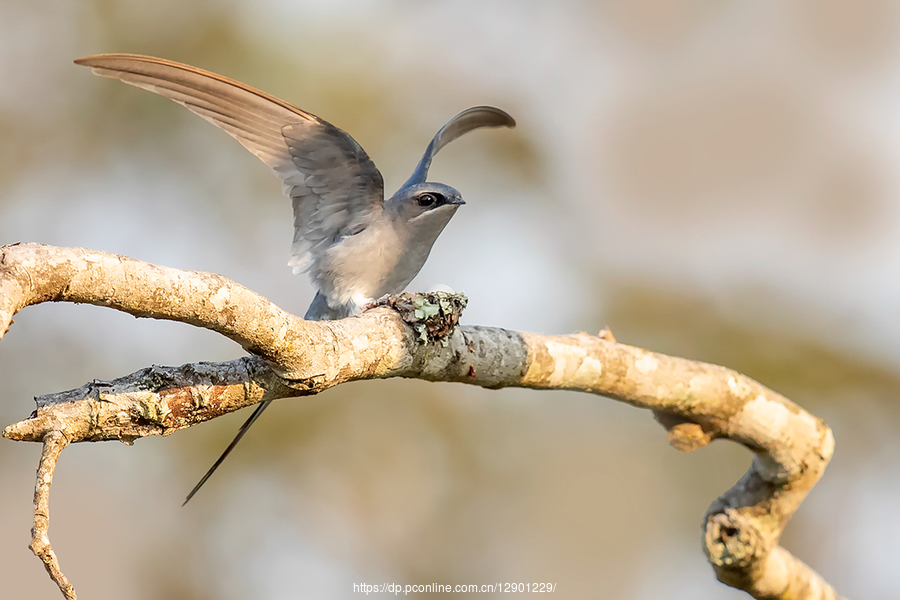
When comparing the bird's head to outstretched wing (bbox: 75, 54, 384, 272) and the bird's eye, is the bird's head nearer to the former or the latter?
the bird's eye

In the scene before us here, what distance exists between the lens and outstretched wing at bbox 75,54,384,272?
2295mm

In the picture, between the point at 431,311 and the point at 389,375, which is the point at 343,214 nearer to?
the point at 431,311

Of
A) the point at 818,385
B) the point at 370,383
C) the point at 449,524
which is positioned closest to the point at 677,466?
the point at 818,385

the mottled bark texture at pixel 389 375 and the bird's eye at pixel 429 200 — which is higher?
the bird's eye at pixel 429 200

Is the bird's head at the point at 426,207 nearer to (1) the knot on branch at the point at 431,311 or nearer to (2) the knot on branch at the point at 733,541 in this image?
(1) the knot on branch at the point at 431,311

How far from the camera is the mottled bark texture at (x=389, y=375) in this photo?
139 cm

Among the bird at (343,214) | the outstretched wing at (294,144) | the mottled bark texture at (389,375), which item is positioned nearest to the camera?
the mottled bark texture at (389,375)

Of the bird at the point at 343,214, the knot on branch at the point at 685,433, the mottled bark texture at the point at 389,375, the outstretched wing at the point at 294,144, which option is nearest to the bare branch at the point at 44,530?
the mottled bark texture at the point at 389,375

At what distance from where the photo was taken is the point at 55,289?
131 centimetres

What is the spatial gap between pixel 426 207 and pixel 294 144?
29.1 inches

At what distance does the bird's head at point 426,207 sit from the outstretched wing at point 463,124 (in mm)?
409

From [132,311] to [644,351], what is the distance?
7.12ft

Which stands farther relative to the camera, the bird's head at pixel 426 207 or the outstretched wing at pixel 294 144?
the bird's head at pixel 426 207

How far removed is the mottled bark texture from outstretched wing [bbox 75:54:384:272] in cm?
93
